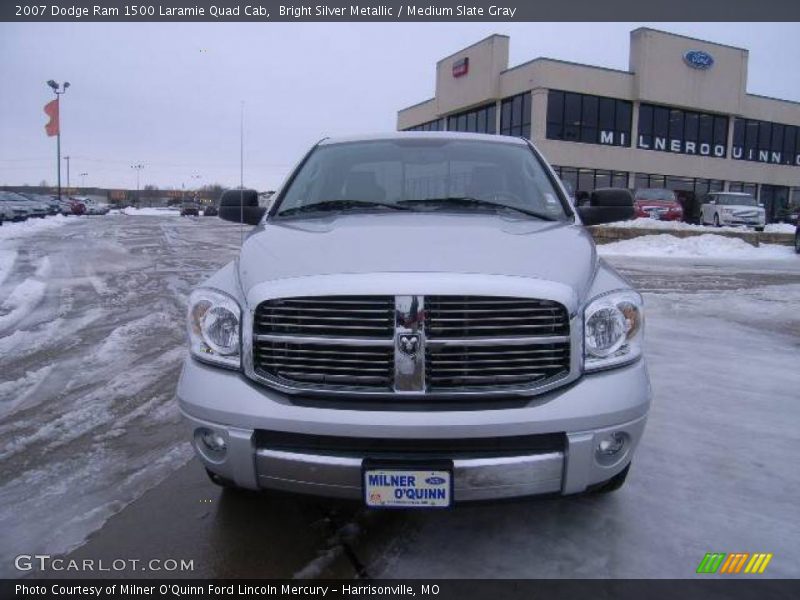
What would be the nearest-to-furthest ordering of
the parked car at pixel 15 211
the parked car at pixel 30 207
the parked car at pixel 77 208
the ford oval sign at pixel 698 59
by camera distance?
the parked car at pixel 15 211 → the ford oval sign at pixel 698 59 → the parked car at pixel 30 207 → the parked car at pixel 77 208

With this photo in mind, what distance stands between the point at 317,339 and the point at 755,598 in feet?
6.50

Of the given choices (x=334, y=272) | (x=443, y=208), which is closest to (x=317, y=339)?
(x=334, y=272)

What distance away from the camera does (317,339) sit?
2.44 metres

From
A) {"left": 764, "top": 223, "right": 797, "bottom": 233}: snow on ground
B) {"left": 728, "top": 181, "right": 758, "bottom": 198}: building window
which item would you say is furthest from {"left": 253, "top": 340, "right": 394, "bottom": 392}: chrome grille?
{"left": 728, "top": 181, "right": 758, "bottom": 198}: building window

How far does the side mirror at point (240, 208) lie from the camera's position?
162 inches

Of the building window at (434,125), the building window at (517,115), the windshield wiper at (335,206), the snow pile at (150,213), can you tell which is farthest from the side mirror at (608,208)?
the snow pile at (150,213)

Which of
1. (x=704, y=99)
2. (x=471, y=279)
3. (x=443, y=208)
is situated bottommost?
(x=471, y=279)

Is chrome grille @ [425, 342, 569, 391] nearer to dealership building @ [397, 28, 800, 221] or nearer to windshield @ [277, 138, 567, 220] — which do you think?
windshield @ [277, 138, 567, 220]

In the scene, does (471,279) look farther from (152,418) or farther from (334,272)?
(152,418)

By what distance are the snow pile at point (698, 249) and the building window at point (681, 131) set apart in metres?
16.9

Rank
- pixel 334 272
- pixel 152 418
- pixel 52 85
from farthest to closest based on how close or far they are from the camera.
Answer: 1. pixel 52 85
2. pixel 152 418
3. pixel 334 272

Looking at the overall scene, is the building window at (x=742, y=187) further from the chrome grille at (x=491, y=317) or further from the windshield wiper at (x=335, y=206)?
the chrome grille at (x=491, y=317)

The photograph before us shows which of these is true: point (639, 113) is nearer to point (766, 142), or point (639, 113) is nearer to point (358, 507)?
point (766, 142)

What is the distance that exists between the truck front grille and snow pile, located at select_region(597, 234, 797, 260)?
56.0 ft
